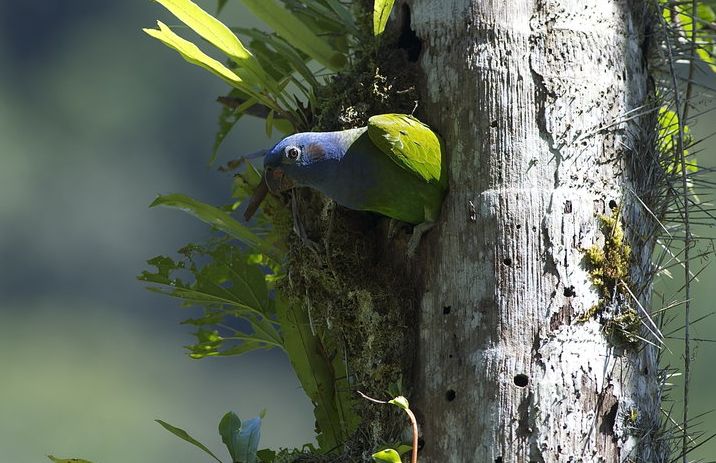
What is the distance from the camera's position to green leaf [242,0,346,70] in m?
3.50

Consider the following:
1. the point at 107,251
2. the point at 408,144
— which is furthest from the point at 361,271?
the point at 107,251

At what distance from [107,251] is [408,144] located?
50.1ft

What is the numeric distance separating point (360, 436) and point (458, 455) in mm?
414

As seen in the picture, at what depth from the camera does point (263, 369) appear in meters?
17.5

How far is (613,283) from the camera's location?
9.74 feet

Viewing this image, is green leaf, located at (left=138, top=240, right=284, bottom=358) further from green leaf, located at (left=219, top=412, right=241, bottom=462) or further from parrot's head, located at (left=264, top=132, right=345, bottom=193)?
parrot's head, located at (left=264, top=132, right=345, bottom=193)

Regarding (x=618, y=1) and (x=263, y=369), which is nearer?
(x=618, y=1)

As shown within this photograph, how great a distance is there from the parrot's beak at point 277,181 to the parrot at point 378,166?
0.12 feet

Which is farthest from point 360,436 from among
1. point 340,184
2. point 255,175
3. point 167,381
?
point 167,381

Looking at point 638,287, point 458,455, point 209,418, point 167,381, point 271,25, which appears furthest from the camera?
point 167,381

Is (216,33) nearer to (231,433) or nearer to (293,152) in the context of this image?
(293,152)

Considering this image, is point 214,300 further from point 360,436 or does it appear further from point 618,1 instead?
point 618,1

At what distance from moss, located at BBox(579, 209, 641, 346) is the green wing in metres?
0.49

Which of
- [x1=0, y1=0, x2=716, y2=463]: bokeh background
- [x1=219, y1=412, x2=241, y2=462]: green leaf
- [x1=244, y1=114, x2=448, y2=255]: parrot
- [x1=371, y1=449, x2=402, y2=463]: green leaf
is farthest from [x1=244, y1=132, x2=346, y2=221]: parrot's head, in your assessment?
[x1=0, y1=0, x2=716, y2=463]: bokeh background
